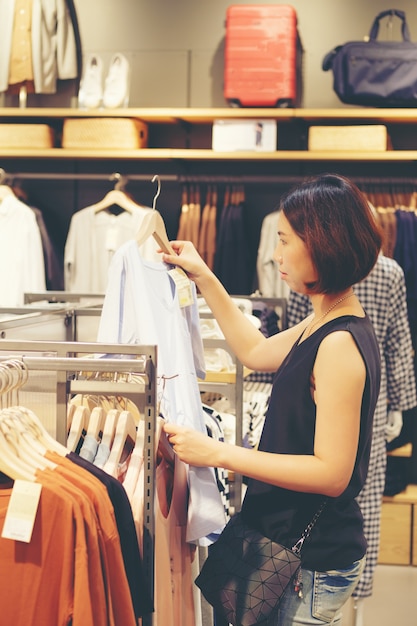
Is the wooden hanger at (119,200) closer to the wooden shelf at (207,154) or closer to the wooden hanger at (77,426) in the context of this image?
the wooden shelf at (207,154)

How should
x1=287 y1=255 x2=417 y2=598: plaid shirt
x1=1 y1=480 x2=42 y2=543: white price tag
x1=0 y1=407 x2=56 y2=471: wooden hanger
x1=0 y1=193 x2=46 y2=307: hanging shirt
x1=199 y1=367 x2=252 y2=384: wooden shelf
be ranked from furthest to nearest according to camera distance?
x1=0 y1=193 x2=46 y2=307: hanging shirt → x1=287 y1=255 x2=417 y2=598: plaid shirt → x1=199 y1=367 x2=252 y2=384: wooden shelf → x1=0 y1=407 x2=56 y2=471: wooden hanger → x1=1 y1=480 x2=42 y2=543: white price tag

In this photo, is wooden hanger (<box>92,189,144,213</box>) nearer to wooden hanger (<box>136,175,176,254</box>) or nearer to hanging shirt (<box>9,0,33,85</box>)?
hanging shirt (<box>9,0,33,85</box>)

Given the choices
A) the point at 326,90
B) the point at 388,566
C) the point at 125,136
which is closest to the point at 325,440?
the point at 388,566

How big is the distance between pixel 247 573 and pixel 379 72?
11.3ft

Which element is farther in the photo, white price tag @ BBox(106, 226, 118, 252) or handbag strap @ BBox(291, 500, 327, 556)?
white price tag @ BBox(106, 226, 118, 252)

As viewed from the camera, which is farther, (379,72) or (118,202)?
(118,202)

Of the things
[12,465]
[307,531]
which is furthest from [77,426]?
[307,531]

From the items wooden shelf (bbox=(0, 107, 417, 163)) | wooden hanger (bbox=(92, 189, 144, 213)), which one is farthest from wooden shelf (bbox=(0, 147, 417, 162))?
wooden hanger (bbox=(92, 189, 144, 213))

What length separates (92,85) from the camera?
4.86 metres

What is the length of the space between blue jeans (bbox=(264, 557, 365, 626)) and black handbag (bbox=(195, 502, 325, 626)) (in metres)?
0.02

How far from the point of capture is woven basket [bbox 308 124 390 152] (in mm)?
4492

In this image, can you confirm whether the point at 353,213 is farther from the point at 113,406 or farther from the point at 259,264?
the point at 259,264

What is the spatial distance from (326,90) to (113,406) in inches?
141

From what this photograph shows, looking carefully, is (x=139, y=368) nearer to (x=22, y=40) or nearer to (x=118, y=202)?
(x=118, y=202)
